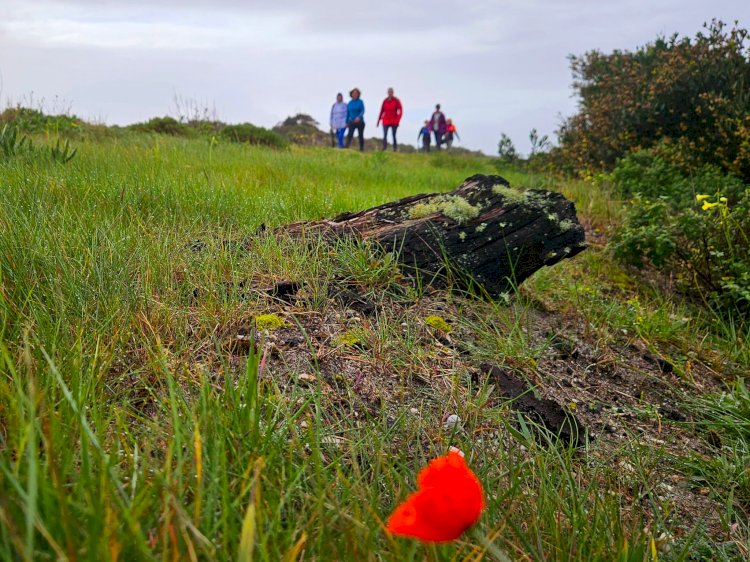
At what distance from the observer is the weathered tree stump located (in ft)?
9.68

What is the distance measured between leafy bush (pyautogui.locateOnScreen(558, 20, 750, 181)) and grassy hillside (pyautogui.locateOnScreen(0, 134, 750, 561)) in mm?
4404

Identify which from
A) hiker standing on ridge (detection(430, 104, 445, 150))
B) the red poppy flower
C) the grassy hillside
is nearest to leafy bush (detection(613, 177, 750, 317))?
the grassy hillside

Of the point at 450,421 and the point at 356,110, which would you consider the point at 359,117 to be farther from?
the point at 450,421

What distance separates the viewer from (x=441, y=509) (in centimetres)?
76

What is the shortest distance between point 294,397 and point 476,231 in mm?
1778

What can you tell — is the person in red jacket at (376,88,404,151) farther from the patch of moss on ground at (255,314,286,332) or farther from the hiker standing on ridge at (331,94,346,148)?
the patch of moss on ground at (255,314,286,332)

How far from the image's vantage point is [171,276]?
7.55ft

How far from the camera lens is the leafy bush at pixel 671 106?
725 centimetres

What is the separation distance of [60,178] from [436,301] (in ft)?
8.03

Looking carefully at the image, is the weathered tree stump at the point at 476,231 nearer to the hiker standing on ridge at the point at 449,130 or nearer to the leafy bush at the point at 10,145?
the leafy bush at the point at 10,145

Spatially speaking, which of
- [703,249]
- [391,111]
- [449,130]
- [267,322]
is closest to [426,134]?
→ [449,130]

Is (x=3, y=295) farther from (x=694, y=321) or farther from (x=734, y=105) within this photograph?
(x=734, y=105)

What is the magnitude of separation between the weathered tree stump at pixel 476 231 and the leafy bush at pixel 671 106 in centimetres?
480

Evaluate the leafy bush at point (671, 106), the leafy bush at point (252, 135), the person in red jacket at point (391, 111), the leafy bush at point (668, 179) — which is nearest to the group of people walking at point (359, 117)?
the person in red jacket at point (391, 111)
